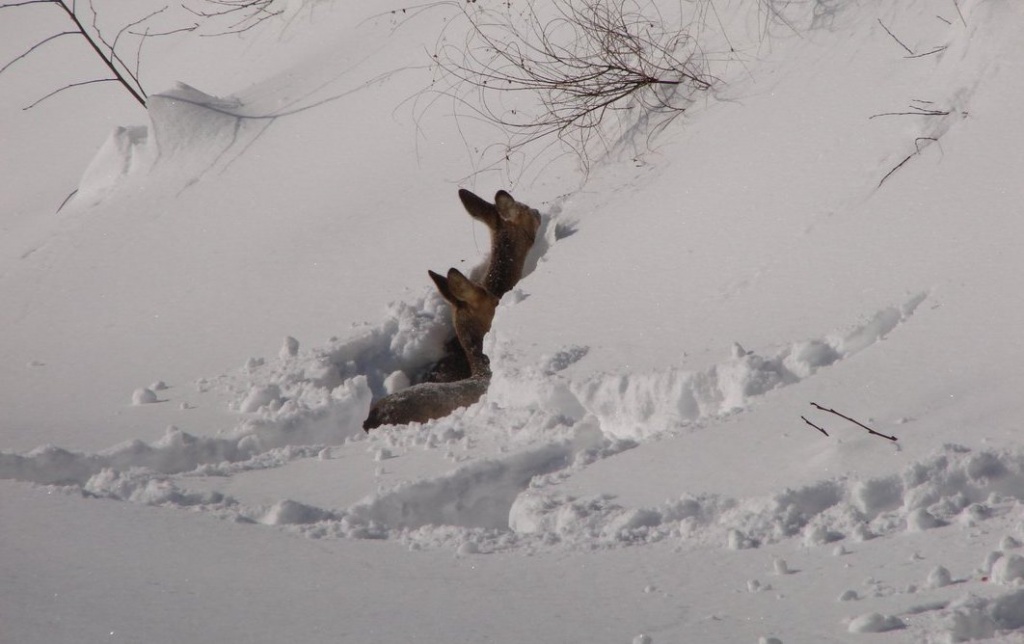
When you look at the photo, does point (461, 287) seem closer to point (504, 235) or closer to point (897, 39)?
point (504, 235)

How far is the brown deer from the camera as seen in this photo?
5.78 meters

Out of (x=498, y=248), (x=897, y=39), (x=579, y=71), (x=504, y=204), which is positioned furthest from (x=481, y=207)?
(x=897, y=39)

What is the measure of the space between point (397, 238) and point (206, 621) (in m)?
4.72

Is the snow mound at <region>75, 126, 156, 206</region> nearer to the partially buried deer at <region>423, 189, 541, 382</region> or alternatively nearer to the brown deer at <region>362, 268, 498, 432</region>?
the partially buried deer at <region>423, 189, 541, 382</region>

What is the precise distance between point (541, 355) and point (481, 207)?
172cm

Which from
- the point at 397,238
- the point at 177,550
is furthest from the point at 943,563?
the point at 397,238

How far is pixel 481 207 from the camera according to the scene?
7.11 m

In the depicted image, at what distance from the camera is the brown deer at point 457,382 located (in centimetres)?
578

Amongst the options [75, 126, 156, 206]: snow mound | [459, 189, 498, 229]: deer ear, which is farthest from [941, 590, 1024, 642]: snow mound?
[75, 126, 156, 206]: snow mound

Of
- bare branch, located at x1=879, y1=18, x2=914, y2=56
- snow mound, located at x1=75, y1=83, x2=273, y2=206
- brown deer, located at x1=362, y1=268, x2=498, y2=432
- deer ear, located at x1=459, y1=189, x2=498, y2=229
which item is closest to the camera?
brown deer, located at x1=362, y1=268, x2=498, y2=432

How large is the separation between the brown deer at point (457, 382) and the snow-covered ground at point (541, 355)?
18 centimetres

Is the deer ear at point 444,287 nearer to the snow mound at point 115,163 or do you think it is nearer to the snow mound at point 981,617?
the snow mound at point 115,163

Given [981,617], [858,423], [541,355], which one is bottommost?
[981,617]

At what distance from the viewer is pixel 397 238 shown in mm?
7453
